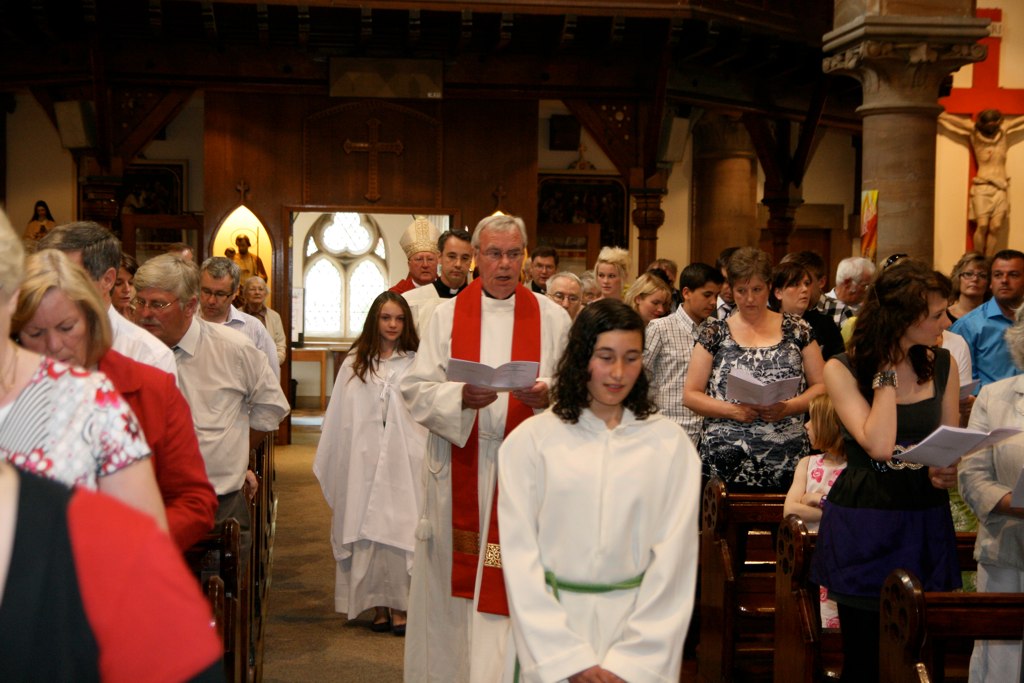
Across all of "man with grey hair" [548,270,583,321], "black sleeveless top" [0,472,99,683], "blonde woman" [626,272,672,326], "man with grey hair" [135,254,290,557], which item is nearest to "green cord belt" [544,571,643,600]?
"man with grey hair" [135,254,290,557]

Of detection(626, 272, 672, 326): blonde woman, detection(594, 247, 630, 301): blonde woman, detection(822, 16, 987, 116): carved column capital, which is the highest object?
detection(822, 16, 987, 116): carved column capital

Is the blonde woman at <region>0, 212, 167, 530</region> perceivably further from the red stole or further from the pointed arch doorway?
the pointed arch doorway

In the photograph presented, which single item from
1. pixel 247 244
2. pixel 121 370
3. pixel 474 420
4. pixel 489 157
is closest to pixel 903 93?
pixel 489 157

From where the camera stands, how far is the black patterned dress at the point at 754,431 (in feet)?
18.2

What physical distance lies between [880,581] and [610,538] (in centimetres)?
117

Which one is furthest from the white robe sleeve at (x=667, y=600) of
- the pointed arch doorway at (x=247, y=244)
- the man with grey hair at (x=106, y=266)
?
the pointed arch doorway at (x=247, y=244)

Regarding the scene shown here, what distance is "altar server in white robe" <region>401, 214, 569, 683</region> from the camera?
491 centimetres

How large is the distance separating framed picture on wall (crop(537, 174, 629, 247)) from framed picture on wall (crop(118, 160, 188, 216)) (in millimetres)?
4585

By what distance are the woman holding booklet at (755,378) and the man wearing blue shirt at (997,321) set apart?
1875mm

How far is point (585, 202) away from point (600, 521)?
517 inches

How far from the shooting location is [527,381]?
4.41 m

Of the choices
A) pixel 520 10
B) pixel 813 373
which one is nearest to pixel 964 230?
pixel 520 10

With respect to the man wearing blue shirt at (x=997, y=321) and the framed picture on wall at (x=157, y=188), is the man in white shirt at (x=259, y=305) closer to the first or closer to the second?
the framed picture on wall at (x=157, y=188)

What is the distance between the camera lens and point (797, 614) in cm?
427
